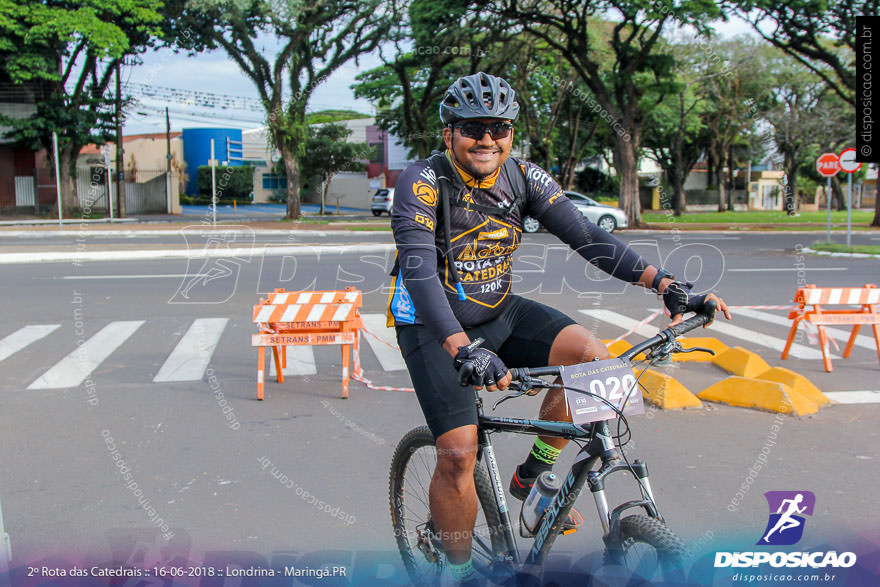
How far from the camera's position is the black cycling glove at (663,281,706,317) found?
2.85 metres

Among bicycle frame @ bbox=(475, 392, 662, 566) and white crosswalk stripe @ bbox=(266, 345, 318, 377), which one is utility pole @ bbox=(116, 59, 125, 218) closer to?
white crosswalk stripe @ bbox=(266, 345, 318, 377)

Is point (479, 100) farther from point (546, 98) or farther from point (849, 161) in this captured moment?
point (546, 98)

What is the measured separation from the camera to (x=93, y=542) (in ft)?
12.6

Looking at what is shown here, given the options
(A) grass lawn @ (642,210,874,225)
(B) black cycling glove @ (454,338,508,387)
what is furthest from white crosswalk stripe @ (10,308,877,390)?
(A) grass lawn @ (642,210,874,225)

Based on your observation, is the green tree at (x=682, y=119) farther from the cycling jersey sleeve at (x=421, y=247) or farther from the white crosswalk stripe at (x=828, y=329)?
the cycling jersey sleeve at (x=421, y=247)

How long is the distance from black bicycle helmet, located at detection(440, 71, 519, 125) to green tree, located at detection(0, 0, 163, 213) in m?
32.3

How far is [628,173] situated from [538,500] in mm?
26879

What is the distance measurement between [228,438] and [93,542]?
1.69 metres

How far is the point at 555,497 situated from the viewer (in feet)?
9.16

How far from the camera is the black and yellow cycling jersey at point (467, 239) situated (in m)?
2.93

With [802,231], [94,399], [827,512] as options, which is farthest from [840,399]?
[802,231]

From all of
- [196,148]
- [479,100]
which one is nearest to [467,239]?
[479,100]

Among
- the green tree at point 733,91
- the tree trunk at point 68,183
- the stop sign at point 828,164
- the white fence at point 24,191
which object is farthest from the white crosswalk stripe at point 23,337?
the green tree at point 733,91

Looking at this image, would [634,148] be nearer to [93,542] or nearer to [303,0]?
[303,0]
